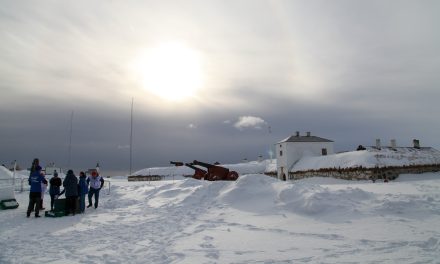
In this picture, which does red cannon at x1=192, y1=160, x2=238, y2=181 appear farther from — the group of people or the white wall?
the white wall

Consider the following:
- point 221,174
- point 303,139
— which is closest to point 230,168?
point 303,139

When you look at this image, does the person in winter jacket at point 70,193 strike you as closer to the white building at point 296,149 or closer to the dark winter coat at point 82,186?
the dark winter coat at point 82,186

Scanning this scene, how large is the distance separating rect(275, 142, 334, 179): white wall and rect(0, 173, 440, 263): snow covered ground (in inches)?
1263

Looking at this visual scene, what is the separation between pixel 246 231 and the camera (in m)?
9.75

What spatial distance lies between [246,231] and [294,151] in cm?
3938

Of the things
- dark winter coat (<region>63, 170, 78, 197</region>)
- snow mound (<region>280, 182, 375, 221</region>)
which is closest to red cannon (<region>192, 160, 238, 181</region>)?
snow mound (<region>280, 182, 375, 221</region>)

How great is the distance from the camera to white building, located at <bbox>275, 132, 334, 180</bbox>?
156 ft

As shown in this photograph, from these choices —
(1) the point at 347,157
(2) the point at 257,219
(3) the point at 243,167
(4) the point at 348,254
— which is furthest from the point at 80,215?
(3) the point at 243,167

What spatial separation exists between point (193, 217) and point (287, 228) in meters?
4.16

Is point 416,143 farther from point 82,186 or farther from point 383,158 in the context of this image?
point 82,186

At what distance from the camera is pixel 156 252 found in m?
7.67

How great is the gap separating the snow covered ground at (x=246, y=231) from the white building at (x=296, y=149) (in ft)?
105

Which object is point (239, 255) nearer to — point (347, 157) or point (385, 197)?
point (385, 197)

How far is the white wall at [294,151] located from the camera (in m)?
47.4
